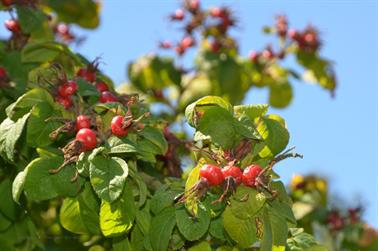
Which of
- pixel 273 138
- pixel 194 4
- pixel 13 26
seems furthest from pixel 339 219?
pixel 273 138

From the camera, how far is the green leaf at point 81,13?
5363 millimetres

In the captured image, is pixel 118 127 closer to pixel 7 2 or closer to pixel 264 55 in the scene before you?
pixel 7 2

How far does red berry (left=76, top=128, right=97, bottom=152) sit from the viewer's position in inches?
98.8

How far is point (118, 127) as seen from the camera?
8.43 feet

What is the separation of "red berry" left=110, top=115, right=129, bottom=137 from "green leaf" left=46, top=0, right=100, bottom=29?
269 centimetres

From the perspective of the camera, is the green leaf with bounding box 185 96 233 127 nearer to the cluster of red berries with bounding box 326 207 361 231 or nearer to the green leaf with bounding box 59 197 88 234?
the green leaf with bounding box 59 197 88 234

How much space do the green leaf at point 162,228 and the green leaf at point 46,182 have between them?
0.90 ft

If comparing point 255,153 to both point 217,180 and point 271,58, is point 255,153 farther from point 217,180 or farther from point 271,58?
point 271,58

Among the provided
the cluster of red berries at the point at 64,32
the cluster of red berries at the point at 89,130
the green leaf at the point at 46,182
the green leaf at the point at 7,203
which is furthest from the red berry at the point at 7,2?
the cluster of red berries at the point at 64,32

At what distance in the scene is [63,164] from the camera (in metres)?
2.49

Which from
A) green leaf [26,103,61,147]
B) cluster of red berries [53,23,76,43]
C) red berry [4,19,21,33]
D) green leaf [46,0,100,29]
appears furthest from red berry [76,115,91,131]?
cluster of red berries [53,23,76,43]

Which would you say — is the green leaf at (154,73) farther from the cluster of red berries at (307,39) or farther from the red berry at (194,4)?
the cluster of red berries at (307,39)

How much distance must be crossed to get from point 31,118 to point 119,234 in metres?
0.51

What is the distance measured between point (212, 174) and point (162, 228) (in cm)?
28
